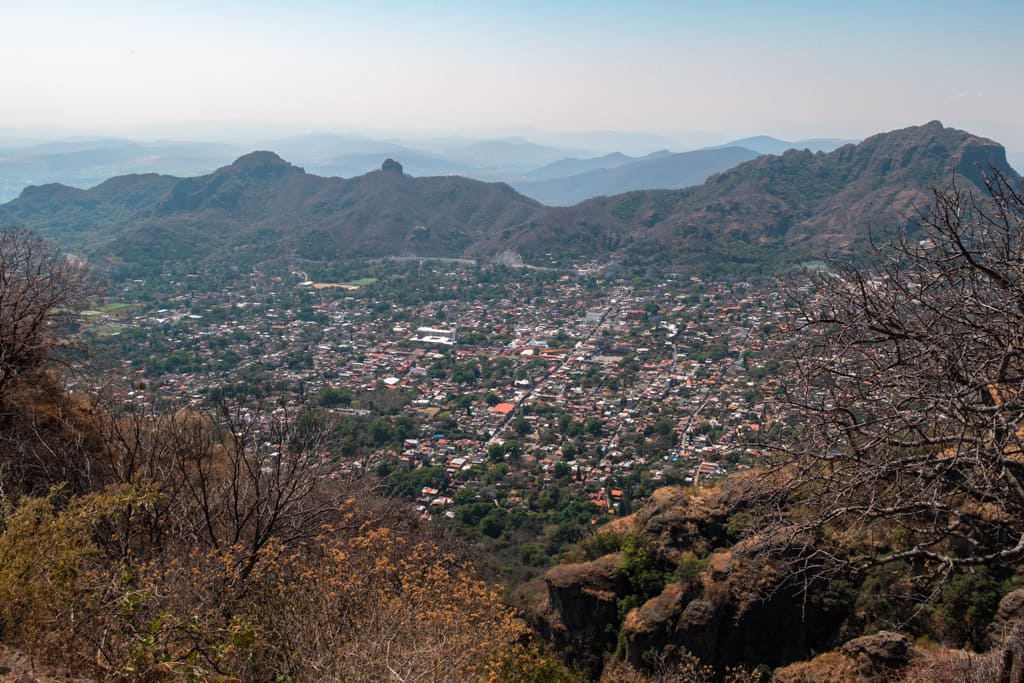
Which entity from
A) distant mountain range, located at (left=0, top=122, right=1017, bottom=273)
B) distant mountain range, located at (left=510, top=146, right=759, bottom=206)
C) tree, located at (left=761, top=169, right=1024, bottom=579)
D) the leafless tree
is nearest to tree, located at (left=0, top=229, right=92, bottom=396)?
the leafless tree

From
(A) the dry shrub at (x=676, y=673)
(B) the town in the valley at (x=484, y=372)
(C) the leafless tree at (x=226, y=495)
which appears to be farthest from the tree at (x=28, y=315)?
(A) the dry shrub at (x=676, y=673)

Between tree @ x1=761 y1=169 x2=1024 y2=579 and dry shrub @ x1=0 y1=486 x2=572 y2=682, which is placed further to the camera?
dry shrub @ x1=0 y1=486 x2=572 y2=682

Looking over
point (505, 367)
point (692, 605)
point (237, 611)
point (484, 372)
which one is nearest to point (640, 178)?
point (505, 367)

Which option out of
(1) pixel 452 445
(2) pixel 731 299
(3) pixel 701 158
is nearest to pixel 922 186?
(2) pixel 731 299

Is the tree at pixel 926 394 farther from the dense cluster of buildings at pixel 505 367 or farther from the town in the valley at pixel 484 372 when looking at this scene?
the dense cluster of buildings at pixel 505 367

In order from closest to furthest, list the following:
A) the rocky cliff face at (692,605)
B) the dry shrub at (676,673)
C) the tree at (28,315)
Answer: the dry shrub at (676,673), the rocky cliff face at (692,605), the tree at (28,315)

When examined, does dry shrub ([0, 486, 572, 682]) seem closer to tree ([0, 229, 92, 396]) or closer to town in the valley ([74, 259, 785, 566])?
town in the valley ([74, 259, 785, 566])
